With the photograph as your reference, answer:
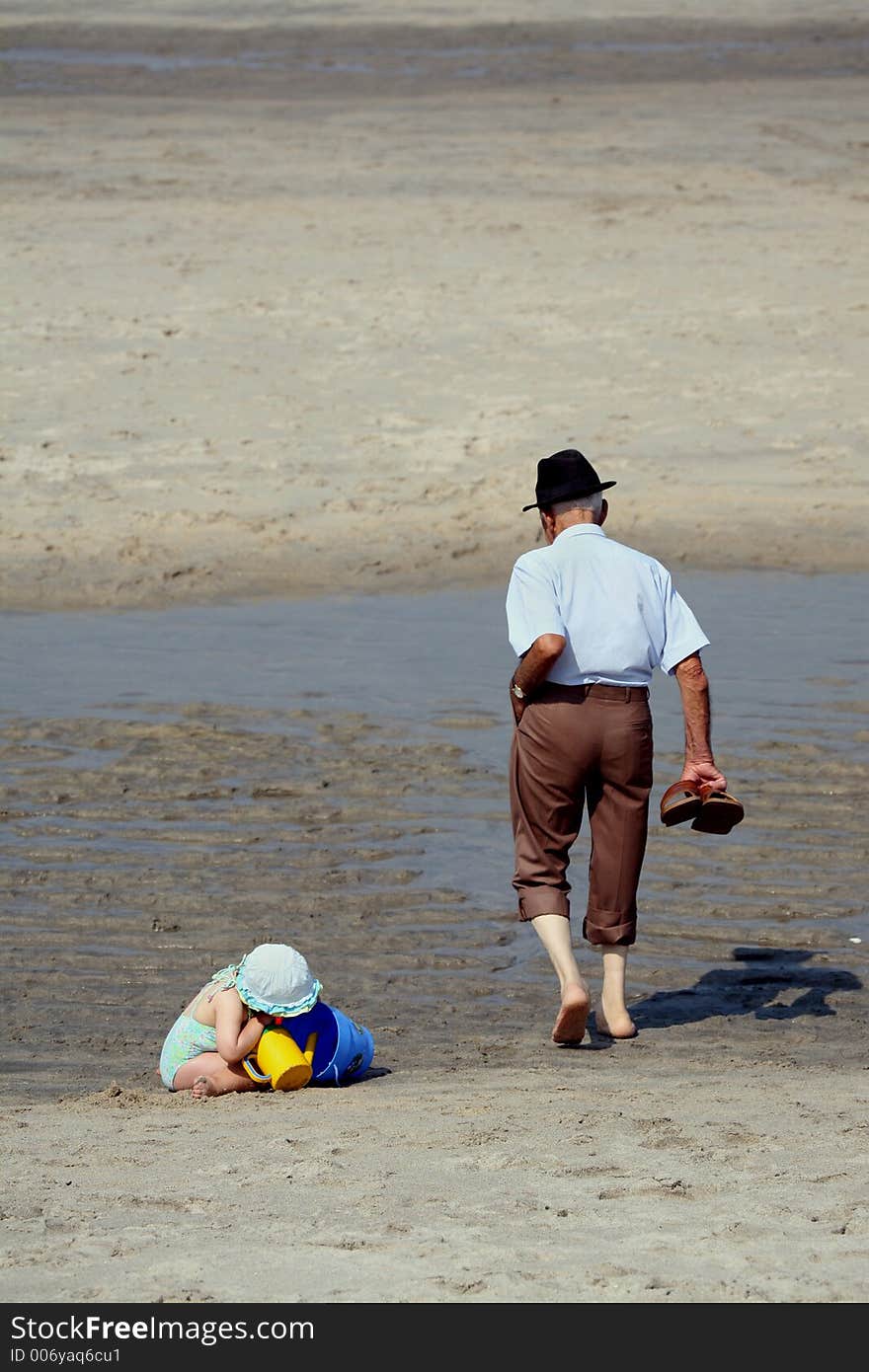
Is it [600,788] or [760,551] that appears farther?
[760,551]

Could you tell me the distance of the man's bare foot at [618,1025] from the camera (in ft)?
17.6

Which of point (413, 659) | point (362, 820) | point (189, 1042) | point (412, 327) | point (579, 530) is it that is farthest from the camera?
point (412, 327)

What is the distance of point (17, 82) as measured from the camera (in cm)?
1956

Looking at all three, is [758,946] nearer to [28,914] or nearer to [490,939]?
[490,939]

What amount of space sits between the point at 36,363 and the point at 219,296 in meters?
1.55

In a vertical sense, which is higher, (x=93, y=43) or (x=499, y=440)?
(x=93, y=43)

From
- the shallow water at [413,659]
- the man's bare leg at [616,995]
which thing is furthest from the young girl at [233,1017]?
the shallow water at [413,659]

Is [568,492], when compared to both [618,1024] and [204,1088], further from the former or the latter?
[204,1088]

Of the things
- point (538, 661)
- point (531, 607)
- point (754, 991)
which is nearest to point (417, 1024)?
point (754, 991)

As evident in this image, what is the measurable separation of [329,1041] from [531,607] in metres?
1.28

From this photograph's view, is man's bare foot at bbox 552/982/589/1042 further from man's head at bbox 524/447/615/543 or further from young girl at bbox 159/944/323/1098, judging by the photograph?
man's head at bbox 524/447/615/543

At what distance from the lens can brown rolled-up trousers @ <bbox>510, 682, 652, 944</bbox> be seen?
5.25 metres

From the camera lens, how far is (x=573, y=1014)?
5145 millimetres
